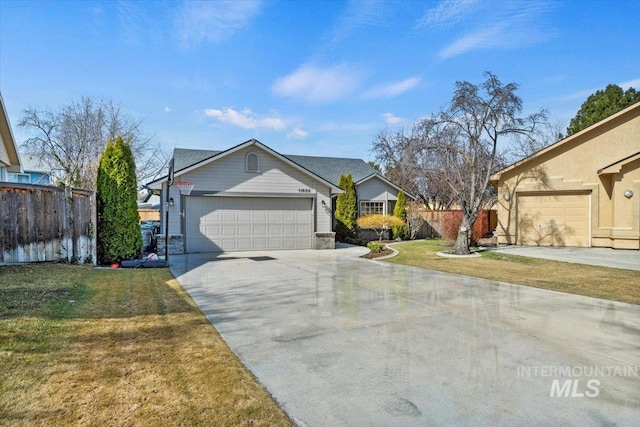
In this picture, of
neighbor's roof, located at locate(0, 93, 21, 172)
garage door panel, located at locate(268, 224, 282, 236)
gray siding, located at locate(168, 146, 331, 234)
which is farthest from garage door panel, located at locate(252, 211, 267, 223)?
neighbor's roof, located at locate(0, 93, 21, 172)

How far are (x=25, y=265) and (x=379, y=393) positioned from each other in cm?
881

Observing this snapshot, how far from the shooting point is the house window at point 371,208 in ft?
69.3

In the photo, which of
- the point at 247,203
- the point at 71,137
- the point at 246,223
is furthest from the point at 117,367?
the point at 71,137

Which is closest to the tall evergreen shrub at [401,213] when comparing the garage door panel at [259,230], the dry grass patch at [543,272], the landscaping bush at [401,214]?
the landscaping bush at [401,214]

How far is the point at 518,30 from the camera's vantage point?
11.9 meters

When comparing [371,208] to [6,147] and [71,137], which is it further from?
[71,137]

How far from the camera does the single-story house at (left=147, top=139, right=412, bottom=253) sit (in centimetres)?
1454

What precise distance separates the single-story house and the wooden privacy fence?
3.84 metres

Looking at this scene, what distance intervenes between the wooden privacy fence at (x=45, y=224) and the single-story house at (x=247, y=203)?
3843 millimetres

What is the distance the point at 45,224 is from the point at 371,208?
51.4 ft

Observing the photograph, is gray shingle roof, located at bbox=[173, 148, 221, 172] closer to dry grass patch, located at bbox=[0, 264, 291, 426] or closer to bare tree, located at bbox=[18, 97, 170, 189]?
bare tree, located at bbox=[18, 97, 170, 189]

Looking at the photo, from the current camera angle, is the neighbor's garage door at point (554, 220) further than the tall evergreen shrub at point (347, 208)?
No

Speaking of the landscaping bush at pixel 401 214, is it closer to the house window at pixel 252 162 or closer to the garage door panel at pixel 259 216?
the garage door panel at pixel 259 216

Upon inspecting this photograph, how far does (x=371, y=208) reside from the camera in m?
21.4
